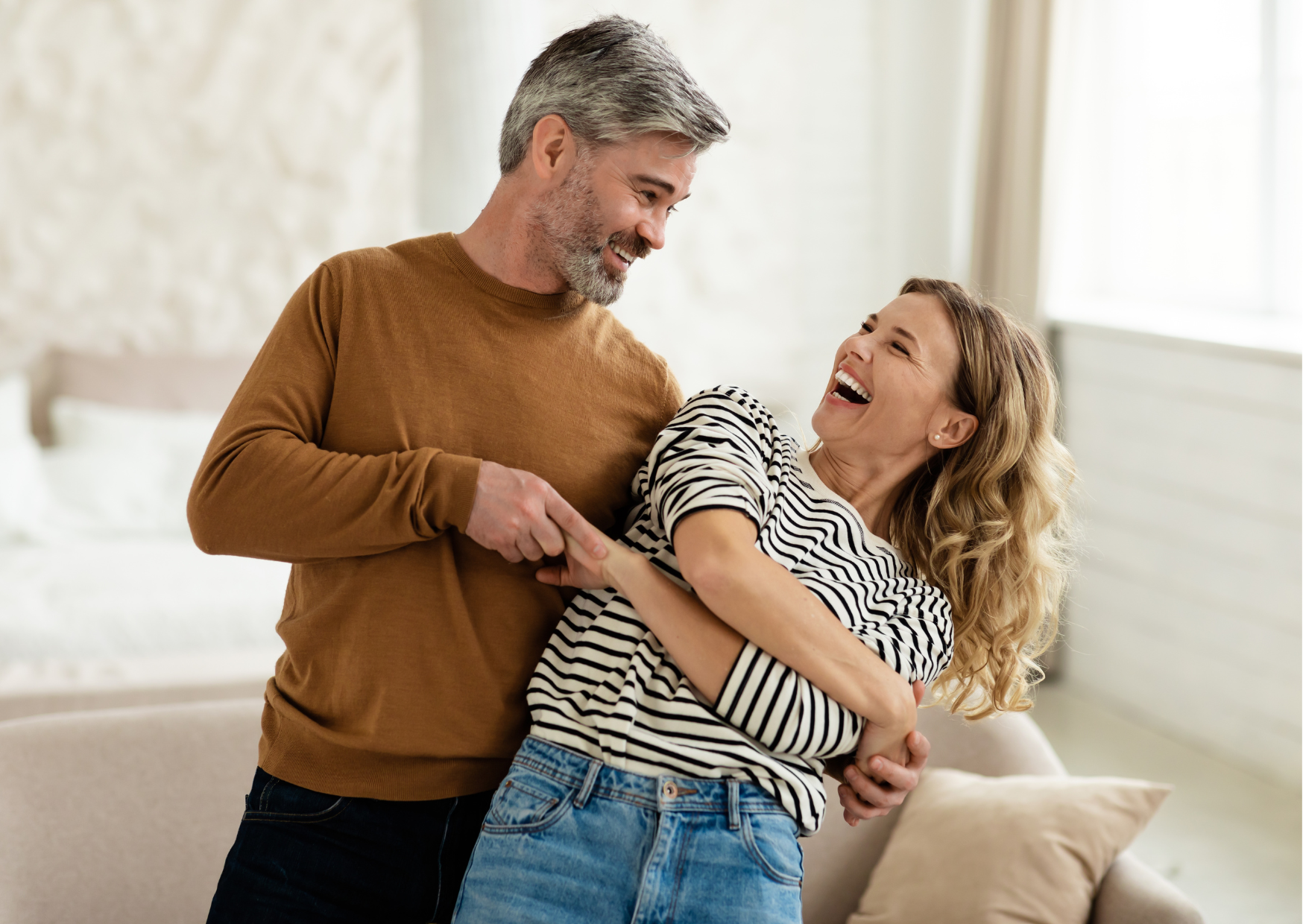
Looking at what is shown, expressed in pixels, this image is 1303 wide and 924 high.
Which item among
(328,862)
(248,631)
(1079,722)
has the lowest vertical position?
(1079,722)

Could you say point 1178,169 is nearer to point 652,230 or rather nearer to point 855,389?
point 855,389

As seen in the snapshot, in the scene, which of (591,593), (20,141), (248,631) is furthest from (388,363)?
(20,141)

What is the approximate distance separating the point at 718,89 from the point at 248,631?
9.74ft

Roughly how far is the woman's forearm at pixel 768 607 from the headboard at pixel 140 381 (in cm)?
321

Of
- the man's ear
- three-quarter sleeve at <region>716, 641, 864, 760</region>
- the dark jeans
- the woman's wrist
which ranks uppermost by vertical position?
the man's ear

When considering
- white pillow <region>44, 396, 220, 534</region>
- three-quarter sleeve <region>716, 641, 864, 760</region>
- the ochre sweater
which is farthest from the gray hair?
white pillow <region>44, 396, 220, 534</region>

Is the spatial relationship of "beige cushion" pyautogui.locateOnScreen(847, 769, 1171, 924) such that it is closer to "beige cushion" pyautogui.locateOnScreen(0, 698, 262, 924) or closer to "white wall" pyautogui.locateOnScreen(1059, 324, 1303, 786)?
"beige cushion" pyautogui.locateOnScreen(0, 698, 262, 924)

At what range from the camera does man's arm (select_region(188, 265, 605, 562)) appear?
4.16 feet

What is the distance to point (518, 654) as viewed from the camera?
4.51 ft

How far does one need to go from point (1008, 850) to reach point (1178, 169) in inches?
120

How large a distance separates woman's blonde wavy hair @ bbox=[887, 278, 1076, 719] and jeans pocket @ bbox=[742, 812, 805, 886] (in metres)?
0.43

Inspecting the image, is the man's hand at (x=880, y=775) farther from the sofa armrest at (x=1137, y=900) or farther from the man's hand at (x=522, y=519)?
the sofa armrest at (x=1137, y=900)

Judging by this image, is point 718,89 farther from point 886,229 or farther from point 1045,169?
point 1045,169

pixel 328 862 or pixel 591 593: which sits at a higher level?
pixel 591 593
